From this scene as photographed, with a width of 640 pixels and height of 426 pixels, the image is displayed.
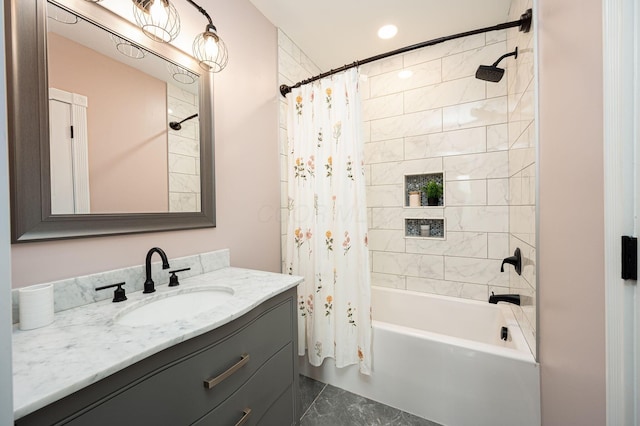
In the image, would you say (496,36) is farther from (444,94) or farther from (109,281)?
(109,281)

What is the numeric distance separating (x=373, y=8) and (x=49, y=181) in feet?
6.62

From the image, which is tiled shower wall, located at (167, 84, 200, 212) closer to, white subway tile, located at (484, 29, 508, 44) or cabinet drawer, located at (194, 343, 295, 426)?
cabinet drawer, located at (194, 343, 295, 426)

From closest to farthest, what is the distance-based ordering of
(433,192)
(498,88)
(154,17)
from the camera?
(154,17), (498,88), (433,192)

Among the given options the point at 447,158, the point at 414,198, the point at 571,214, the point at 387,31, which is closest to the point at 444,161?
the point at 447,158

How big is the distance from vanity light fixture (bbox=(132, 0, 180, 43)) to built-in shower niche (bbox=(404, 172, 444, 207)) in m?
1.97

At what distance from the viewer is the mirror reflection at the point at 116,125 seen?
87 cm

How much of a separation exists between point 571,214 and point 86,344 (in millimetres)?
1525

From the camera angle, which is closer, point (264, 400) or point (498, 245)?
point (264, 400)

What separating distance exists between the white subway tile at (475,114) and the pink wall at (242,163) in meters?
1.45

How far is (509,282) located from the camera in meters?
→ 1.90

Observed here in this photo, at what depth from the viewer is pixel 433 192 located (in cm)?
216

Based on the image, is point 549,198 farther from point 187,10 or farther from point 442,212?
point 187,10

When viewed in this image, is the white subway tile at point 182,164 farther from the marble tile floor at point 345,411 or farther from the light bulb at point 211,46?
the marble tile floor at point 345,411

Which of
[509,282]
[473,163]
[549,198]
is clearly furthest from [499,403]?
[473,163]
